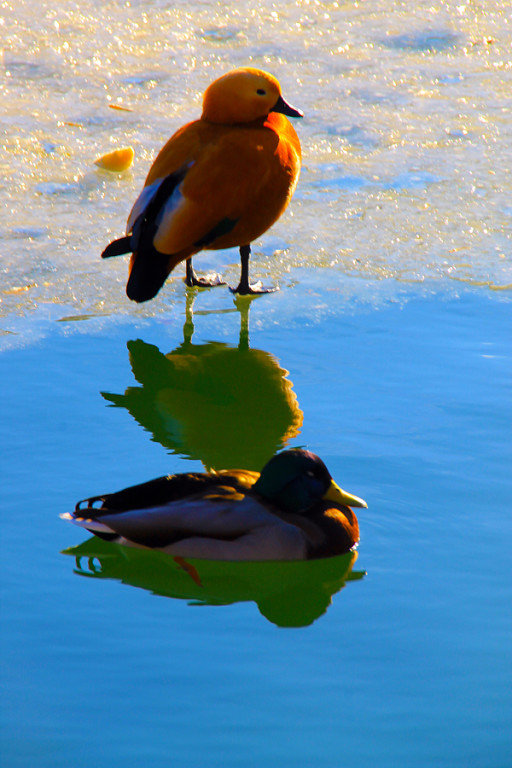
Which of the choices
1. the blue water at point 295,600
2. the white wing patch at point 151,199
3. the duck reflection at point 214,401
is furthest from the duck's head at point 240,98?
the blue water at point 295,600

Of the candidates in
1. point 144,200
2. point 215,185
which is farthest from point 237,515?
point 144,200

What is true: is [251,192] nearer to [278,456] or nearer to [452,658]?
[278,456]

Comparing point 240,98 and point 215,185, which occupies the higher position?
point 240,98

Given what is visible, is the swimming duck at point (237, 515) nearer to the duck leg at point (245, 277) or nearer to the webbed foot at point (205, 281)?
the duck leg at point (245, 277)

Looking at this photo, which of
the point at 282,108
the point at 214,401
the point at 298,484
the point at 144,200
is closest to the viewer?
the point at 298,484

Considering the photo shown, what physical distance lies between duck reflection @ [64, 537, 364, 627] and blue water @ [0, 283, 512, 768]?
0.01 meters

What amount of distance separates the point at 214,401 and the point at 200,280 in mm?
1295

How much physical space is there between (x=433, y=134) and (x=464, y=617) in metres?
4.88

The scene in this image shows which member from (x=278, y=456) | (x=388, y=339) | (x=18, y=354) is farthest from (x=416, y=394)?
(x=18, y=354)

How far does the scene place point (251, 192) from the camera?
4906 millimetres

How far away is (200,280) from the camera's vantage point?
5.46 metres

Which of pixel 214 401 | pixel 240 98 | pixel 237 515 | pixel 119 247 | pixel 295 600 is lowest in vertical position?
pixel 295 600

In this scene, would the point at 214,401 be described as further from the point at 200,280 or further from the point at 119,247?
the point at 200,280

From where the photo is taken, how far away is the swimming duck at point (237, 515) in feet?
10.3
